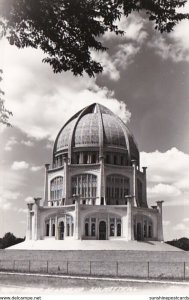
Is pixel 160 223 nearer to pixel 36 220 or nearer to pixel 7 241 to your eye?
pixel 36 220

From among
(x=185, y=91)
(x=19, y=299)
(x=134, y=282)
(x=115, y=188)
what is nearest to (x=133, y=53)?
(x=185, y=91)

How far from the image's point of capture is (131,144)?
73.1 meters

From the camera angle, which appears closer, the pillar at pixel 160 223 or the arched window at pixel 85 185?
the pillar at pixel 160 223

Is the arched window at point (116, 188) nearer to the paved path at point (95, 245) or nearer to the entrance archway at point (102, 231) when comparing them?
the entrance archway at point (102, 231)

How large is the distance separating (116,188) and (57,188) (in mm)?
9649

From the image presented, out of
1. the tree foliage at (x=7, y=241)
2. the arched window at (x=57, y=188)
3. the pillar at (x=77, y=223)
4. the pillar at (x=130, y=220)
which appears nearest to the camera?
the pillar at (x=77, y=223)

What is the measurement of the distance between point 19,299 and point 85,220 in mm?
43877

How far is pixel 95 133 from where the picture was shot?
7119cm

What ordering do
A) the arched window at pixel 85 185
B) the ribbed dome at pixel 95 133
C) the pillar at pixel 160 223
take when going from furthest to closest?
the ribbed dome at pixel 95 133 → the arched window at pixel 85 185 → the pillar at pixel 160 223

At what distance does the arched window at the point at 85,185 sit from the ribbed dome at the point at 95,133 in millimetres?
5407

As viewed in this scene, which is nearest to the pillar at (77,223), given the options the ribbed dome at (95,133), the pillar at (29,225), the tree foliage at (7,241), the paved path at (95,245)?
the paved path at (95,245)

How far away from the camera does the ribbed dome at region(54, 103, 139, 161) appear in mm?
70750

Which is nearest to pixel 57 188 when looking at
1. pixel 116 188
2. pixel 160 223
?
pixel 116 188

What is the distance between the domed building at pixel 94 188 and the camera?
202ft
